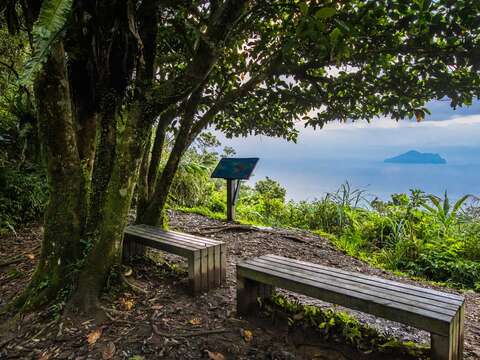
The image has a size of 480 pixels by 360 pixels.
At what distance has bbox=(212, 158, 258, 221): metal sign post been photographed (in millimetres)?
5707

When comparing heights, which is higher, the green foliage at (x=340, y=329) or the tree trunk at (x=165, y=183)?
the tree trunk at (x=165, y=183)

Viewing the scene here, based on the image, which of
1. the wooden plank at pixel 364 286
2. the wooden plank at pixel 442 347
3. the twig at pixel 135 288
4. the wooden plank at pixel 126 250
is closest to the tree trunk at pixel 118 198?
the twig at pixel 135 288

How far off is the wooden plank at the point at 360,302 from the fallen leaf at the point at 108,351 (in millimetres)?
1044

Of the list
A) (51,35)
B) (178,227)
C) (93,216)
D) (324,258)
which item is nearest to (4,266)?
(93,216)

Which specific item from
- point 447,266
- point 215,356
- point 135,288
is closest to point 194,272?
point 135,288

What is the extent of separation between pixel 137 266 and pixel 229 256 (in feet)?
4.06

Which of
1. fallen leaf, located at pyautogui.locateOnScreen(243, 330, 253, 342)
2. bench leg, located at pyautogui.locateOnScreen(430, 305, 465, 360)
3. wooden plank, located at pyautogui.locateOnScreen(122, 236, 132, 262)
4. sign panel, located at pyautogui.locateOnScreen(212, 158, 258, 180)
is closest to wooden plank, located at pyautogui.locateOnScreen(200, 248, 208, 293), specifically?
fallen leaf, located at pyautogui.locateOnScreen(243, 330, 253, 342)

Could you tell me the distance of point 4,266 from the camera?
3.66m

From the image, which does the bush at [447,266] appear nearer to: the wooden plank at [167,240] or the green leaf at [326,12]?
the wooden plank at [167,240]

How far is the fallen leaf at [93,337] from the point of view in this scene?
7.28ft

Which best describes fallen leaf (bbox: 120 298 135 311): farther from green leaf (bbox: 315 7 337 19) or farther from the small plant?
the small plant

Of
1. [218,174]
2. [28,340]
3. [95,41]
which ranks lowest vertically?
[28,340]

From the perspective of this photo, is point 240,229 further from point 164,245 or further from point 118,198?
point 118,198

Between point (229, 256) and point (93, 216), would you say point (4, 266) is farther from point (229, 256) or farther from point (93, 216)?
point (229, 256)
